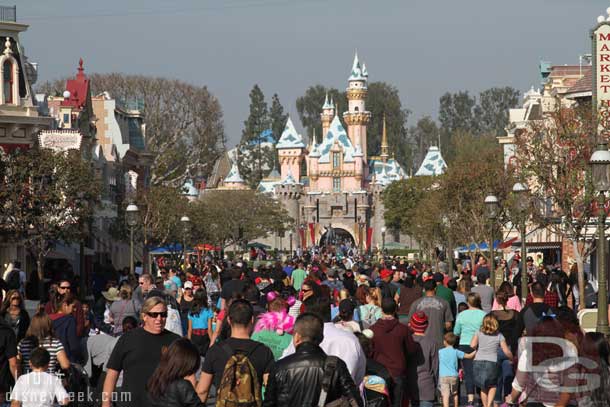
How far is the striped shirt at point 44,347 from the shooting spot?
13031 mm

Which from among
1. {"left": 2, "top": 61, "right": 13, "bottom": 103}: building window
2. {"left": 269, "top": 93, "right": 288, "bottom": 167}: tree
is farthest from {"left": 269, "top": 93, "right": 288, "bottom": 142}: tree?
{"left": 2, "top": 61, "right": 13, "bottom": 103}: building window

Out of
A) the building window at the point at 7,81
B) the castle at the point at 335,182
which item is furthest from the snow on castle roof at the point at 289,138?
the building window at the point at 7,81

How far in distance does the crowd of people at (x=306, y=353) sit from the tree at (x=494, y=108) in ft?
457

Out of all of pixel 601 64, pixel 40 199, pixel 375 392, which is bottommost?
pixel 375 392

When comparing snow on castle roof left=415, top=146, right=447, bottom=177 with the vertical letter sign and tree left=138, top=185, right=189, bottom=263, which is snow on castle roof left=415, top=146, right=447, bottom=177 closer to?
tree left=138, top=185, right=189, bottom=263

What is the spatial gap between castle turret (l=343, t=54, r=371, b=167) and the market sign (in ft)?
353

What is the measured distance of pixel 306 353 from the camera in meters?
9.79

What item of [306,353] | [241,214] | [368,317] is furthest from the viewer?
[241,214]

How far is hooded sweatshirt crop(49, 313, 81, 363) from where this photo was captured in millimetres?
14980

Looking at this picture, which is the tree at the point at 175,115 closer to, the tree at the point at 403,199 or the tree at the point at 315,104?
the tree at the point at 403,199

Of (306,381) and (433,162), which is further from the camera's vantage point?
(433,162)

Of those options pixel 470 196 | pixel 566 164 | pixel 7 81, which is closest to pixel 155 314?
pixel 566 164

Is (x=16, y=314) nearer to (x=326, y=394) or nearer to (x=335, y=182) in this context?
(x=326, y=394)

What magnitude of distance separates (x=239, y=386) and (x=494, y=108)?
503ft
